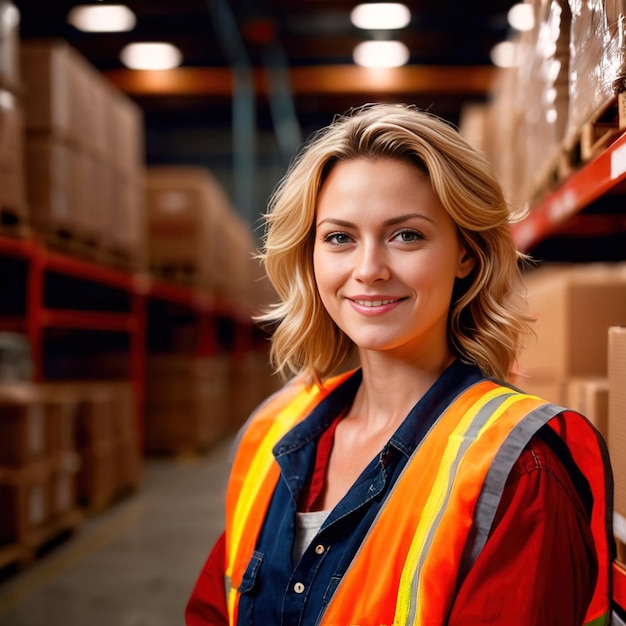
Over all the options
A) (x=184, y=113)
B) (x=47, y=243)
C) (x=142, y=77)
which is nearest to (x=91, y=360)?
(x=47, y=243)

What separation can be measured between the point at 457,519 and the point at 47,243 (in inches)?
171

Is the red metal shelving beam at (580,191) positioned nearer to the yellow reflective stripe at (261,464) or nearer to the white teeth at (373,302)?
the white teeth at (373,302)

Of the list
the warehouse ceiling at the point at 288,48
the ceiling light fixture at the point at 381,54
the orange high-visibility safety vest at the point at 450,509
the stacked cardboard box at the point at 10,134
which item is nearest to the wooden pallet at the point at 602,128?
the orange high-visibility safety vest at the point at 450,509

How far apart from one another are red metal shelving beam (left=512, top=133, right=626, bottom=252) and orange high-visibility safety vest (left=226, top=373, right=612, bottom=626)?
65 centimetres

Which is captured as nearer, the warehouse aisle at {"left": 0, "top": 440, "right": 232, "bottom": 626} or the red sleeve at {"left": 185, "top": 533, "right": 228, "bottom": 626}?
the red sleeve at {"left": 185, "top": 533, "right": 228, "bottom": 626}

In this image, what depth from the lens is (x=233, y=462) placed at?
2104 mm

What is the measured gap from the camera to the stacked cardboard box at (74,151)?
5.16 meters

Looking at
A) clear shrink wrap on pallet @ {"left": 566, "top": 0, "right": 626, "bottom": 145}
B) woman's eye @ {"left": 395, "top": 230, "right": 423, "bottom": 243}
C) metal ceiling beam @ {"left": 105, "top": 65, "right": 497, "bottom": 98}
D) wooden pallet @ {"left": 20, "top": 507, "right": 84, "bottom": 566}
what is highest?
metal ceiling beam @ {"left": 105, "top": 65, "right": 497, "bottom": 98}

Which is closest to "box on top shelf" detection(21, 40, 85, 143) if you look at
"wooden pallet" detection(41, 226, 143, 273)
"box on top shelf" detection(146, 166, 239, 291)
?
"wooden pallet" detection(41, 226, 143, 273)

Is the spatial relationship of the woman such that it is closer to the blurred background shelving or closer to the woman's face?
the woman's face

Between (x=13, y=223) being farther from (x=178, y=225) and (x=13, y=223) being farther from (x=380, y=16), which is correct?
(x=380, y=16)

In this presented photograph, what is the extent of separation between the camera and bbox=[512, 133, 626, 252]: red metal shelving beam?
184cm

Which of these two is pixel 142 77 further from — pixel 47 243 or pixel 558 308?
pixel 558 308

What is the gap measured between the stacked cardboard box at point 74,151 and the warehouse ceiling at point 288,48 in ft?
17.9
